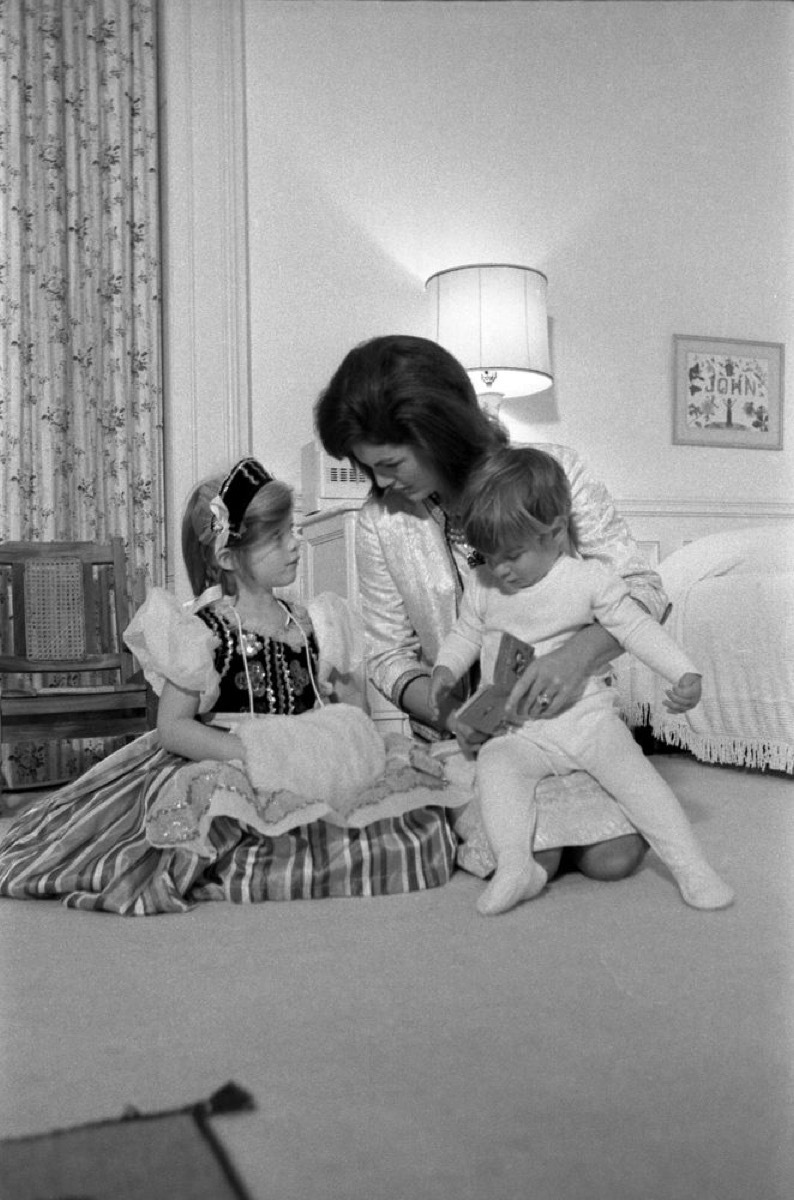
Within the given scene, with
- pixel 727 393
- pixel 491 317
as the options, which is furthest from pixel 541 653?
pixel 727 393

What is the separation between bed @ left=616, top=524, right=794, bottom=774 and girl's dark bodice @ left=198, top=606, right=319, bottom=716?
1307mm

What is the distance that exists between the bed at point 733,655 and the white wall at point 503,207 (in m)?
0.90

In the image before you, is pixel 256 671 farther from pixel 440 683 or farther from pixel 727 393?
pixel 727 393

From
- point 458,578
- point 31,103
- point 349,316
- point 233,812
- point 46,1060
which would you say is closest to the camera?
point 46,1060

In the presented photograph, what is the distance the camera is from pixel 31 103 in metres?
3.15

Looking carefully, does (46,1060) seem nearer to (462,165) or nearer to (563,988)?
(563,988)

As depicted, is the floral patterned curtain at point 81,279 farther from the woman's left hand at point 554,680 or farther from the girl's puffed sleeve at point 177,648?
the woman's left hand at point 554,680

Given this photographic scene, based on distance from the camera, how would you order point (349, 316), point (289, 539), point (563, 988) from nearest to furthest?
point (563, 988), point (289, 539), point (349, 316)

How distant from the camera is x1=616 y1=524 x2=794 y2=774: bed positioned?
254 centimetres

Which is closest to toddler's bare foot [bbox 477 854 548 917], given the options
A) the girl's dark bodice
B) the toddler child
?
the toddler child

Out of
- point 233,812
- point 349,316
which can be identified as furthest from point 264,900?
point 349,316

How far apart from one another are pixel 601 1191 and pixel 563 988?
406 mm

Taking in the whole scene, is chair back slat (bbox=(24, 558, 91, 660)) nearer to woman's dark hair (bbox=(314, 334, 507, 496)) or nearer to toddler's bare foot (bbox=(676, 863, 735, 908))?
woman's dark hair (bbox=(314, 334, 507, 496))

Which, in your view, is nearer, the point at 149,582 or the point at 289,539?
the point at 289,539
